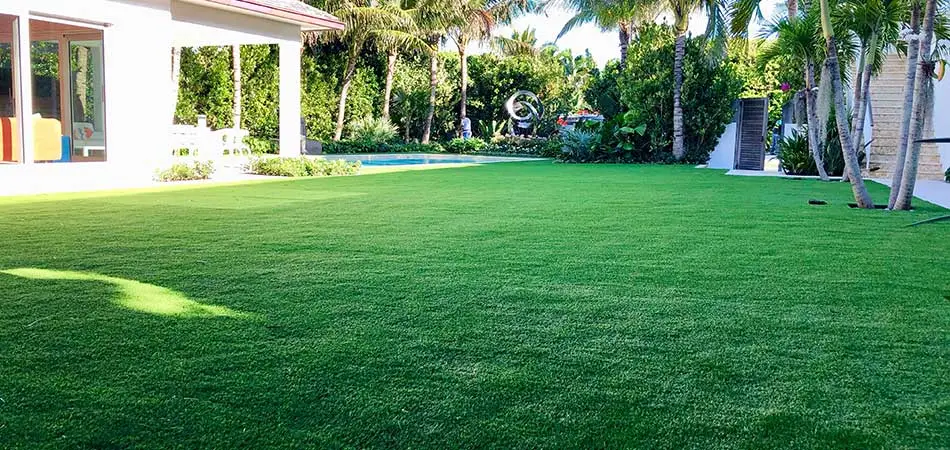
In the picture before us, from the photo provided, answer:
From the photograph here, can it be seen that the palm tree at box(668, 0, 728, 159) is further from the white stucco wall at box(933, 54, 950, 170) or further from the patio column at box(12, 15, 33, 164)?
the patio column at box(12, 15, 33, 164)

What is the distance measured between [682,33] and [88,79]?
1493 cm

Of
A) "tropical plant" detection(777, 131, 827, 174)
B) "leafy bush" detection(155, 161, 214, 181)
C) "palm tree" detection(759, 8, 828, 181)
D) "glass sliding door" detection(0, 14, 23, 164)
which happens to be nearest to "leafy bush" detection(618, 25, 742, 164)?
"tropical plant" detection(777, 131, 827, 174)

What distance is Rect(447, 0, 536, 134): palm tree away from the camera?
30.5 metres

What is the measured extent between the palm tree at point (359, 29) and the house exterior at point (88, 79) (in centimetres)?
1297

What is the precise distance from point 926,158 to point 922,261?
37.7ft

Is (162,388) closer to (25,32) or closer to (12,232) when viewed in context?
(12,232)

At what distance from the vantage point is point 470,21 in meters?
31.0

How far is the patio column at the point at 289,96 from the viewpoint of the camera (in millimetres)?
15523

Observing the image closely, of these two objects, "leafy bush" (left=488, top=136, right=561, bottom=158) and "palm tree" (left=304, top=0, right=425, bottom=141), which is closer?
"leafy bush" (left=488, top=136, right=561, bottom=158)

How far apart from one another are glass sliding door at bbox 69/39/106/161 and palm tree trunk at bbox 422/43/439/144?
19.3 metres

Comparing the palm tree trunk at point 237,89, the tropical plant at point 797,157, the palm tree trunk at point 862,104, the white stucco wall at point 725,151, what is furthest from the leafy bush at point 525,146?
the palm tree trunk at point 862,104

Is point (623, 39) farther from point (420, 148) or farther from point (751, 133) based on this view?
point (751, 133)

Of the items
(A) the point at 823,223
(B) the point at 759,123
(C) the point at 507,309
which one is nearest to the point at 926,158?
(B) the point at 759,123

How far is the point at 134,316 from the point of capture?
3.67 m
